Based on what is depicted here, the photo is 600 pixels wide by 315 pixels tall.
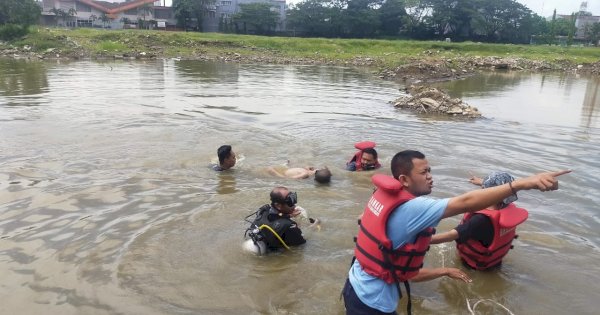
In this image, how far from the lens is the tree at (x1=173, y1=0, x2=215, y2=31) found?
7481cm

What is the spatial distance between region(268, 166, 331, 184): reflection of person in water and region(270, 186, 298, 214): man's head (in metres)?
3.12

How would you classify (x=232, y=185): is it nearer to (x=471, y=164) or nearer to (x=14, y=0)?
(x=471, y=164)

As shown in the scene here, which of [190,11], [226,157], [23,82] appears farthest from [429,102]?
[190,11]

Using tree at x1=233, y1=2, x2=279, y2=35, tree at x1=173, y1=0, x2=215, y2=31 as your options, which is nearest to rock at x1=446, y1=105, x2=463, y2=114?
tree at x1=233, y1=2, x2=279, y2=35

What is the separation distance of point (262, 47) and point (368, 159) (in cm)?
4449

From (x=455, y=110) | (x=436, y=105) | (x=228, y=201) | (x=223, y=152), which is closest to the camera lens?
(x=228, y=201)

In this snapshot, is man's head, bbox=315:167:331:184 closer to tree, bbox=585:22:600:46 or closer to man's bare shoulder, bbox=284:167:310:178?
man's bare shoulder, bbox=284:167:310:178

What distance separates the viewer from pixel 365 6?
Answer: 77812mm

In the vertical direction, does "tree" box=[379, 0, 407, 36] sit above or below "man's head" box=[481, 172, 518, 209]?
above

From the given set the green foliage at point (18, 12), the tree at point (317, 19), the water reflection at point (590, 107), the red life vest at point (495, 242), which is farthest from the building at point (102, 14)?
the red life vest at point (495, 242)

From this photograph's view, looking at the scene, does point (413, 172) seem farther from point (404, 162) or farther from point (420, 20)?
point (420, 20)

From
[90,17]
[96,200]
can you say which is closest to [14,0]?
[90,17]

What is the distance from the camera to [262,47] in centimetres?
5194

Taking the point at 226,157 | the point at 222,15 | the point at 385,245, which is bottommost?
the point at 226,157
